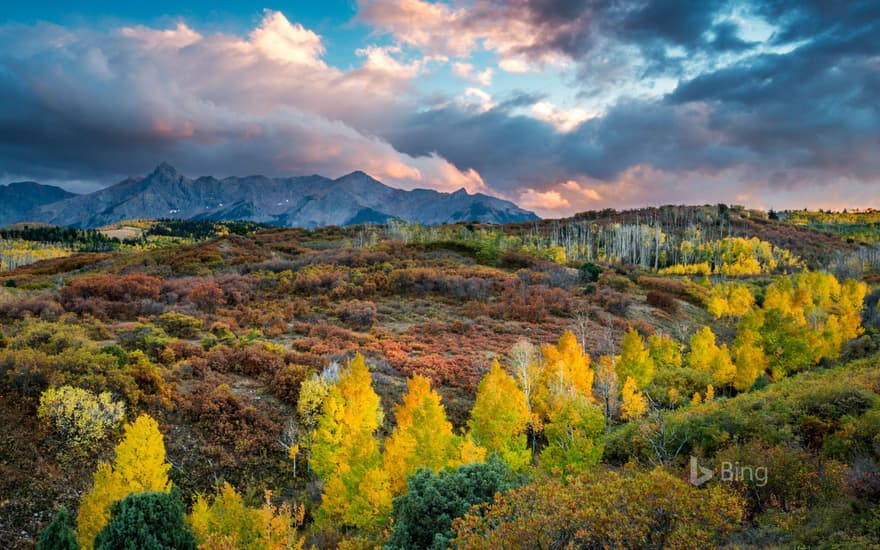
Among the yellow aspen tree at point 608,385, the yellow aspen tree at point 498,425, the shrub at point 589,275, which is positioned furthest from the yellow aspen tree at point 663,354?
the shrub at point 589,275

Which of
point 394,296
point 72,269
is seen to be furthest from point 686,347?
point 72,269

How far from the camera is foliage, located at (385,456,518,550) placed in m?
13.2

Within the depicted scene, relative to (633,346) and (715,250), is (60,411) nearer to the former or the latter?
(633,346)

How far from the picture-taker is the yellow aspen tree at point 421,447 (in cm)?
1731

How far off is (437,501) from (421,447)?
483 centimetres

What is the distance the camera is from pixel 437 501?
13.4 meters

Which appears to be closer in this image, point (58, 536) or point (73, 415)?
point (58, 536)

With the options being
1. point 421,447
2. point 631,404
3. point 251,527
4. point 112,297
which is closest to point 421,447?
point 421,447

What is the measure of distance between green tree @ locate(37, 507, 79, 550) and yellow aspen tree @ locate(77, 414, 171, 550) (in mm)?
1430

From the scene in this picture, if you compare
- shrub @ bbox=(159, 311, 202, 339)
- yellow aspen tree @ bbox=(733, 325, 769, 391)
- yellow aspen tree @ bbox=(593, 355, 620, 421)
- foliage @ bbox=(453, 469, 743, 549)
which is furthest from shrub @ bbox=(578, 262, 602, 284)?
foliage @ bbox=(453, 469, 743, 549)

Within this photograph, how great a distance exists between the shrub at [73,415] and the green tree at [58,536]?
878 centimetres

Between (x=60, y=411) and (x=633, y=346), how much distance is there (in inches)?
1303

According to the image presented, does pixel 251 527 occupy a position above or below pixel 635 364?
below

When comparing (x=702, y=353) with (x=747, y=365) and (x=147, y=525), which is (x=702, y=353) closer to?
(x=747, y=365)
